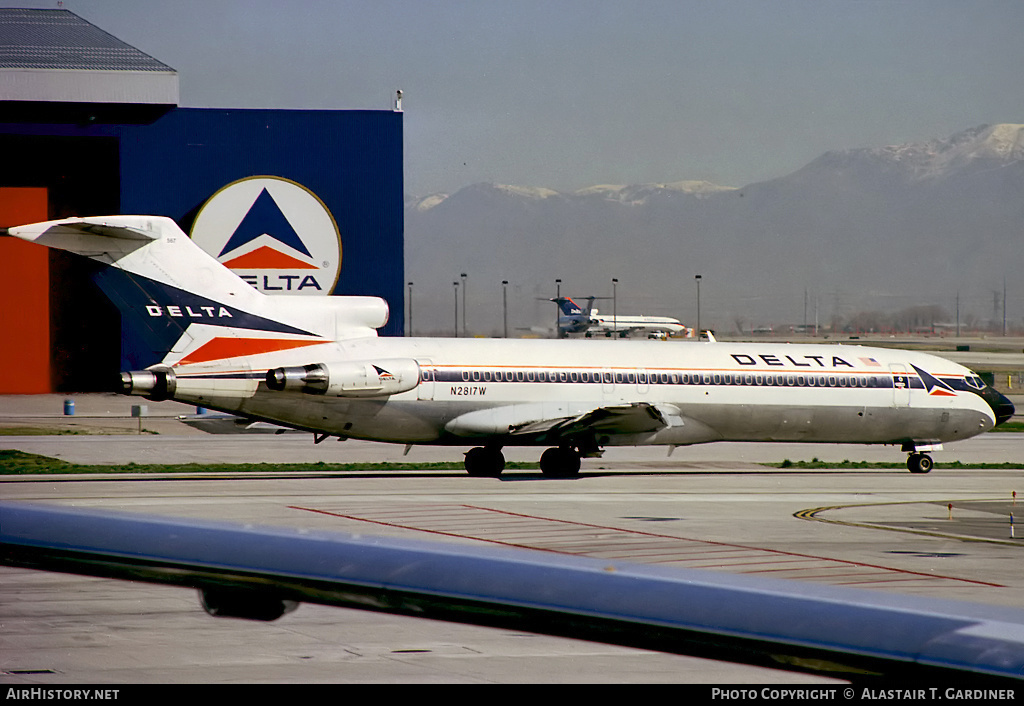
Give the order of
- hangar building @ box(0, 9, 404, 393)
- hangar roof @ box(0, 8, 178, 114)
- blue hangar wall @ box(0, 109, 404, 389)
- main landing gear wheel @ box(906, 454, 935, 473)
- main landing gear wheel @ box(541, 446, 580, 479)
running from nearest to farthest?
main landing gear wheel @ box(541, 446, 580, 479) → main landing gear wheel @ box(906, 454, 935, 473) → hangar roof @ box(0, 8, 178, 114) → hangar building @ box(0, 9, 404, 393) → blue hangar wall @ box(0, 109, 404, 389)

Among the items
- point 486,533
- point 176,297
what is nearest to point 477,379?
point 176,297

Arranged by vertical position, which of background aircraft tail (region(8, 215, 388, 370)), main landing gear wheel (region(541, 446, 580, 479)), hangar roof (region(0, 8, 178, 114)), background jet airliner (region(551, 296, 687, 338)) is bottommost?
main landing gear wheel (region(541, 446, 580, 479))

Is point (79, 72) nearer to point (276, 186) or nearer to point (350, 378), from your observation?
point (276, 186)

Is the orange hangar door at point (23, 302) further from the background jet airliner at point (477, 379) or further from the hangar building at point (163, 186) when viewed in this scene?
the background jet airliner at point (477, 379)

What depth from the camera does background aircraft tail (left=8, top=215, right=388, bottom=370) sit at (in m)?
27.3

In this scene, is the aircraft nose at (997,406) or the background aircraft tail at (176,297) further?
the aircraft nose at (997,406)

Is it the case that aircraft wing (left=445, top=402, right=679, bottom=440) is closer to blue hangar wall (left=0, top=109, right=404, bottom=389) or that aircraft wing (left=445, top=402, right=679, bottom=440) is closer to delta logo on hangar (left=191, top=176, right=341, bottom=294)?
blue hangar wall (left=0, top=109, right=404, bottom=389)

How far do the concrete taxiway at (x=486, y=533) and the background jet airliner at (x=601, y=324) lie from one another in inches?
3531

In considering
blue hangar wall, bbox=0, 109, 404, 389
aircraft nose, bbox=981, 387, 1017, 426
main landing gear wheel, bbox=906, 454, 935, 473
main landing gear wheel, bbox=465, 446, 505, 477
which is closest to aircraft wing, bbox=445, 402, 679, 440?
main landing gear wheel, bbox=465, 446, 505, 477

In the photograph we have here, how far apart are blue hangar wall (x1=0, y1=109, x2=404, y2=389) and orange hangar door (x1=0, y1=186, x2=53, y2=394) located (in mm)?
2053

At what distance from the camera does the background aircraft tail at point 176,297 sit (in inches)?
1074

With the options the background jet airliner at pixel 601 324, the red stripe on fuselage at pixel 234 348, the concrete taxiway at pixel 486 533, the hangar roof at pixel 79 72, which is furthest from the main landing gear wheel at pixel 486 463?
the background jet airliner at pixel 601 324

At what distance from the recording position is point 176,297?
90.6 ft
